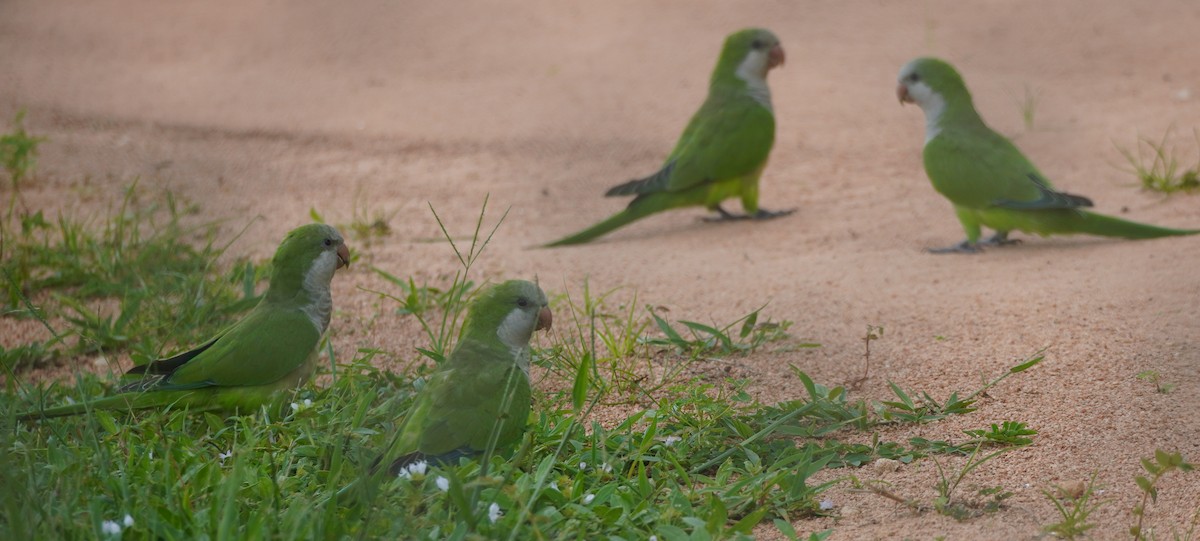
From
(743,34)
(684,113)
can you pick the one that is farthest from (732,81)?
(684,113)

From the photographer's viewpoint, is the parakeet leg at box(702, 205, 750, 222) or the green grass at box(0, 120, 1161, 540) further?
the parakeet leg at box(702, 205, 750, 222)

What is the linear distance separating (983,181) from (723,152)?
117 centimetres

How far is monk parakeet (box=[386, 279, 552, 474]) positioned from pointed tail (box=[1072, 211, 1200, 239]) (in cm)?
238

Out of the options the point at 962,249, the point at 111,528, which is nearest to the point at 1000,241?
the point at 962,249

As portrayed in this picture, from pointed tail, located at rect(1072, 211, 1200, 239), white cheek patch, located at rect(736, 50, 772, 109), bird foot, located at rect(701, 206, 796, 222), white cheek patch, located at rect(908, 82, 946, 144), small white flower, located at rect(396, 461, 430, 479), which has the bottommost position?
small white flower, located at rect(396, 461, 430, 479)

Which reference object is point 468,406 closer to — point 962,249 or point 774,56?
point 962,249

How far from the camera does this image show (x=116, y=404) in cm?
287

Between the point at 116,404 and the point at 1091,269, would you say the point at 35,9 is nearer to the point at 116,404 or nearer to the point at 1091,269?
the point at 116,404

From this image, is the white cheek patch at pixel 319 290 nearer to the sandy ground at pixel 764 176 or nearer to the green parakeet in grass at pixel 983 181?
the sandy ground at pixel 764 176

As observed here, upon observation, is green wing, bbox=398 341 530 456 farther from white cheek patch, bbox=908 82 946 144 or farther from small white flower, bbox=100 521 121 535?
white cheek patch, bbox=908 82 946 144

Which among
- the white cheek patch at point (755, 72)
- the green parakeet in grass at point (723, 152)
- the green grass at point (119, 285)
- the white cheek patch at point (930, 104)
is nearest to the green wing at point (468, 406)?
the green grass at point (119, 285)

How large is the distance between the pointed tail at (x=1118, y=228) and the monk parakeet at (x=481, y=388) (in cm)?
238

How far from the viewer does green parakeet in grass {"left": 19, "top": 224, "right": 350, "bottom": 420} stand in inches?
114

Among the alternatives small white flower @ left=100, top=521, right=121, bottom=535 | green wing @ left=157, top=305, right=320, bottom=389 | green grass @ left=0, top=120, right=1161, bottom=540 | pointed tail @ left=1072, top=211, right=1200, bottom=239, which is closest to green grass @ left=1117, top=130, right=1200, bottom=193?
pointed tail @ left=1072, top=211, right=1200, bottom=239
